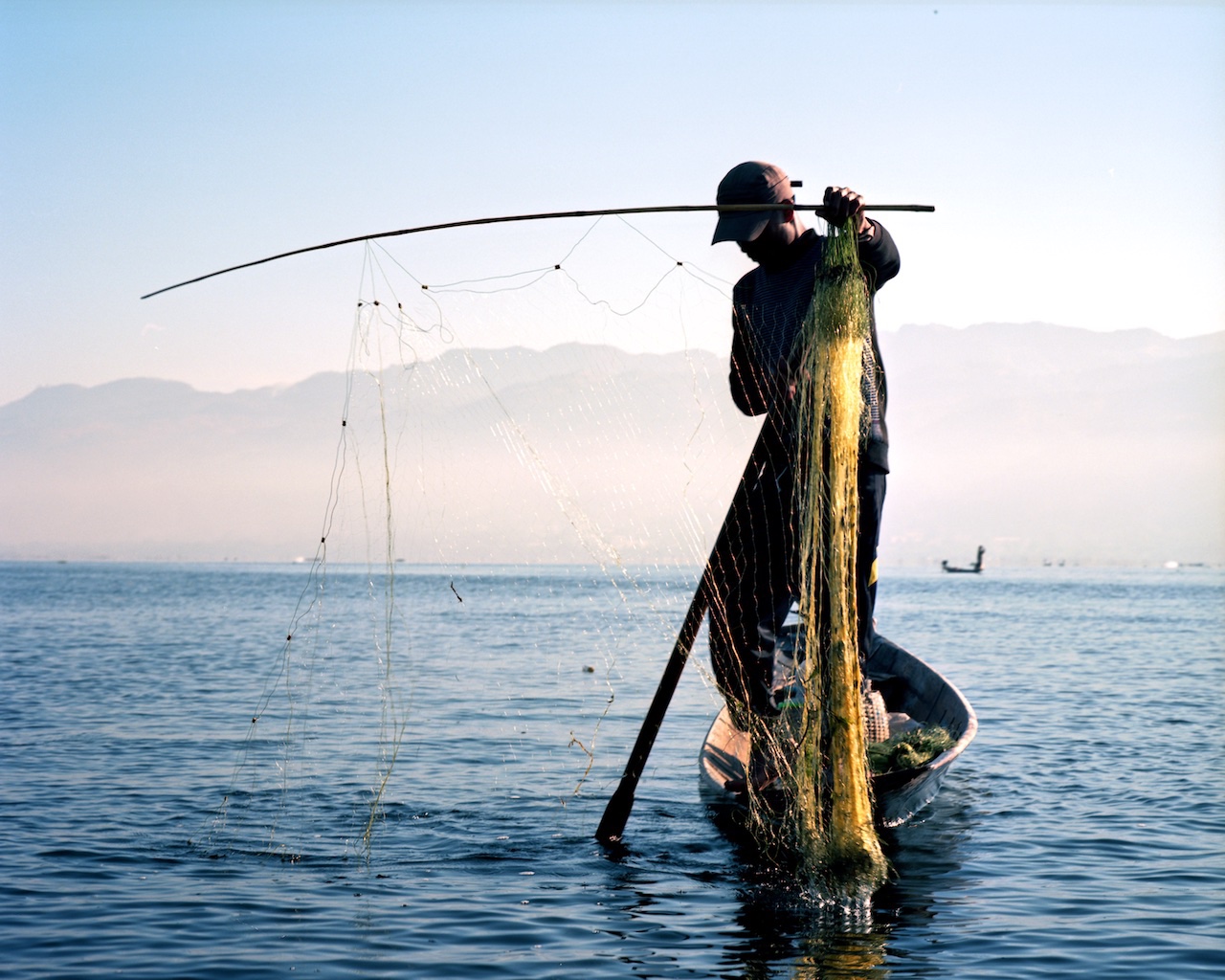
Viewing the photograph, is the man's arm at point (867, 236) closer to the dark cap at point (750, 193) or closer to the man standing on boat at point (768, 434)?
the man standing on boat at point (768, 434)

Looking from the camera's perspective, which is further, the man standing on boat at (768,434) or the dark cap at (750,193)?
the man standing on boat at (768,434)

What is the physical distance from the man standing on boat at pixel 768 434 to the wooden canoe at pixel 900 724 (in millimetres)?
1120

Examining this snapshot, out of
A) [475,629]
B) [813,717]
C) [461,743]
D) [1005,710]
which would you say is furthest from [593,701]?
[475,629]

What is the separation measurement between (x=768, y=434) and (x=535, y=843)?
3471 millimetres

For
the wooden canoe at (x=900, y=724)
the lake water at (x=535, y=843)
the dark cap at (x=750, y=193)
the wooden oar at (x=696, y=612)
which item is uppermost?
the dark cap at (x=750, y=193)

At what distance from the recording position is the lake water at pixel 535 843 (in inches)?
249


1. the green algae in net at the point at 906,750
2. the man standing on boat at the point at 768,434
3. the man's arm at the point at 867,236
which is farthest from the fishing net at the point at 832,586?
the green algae in net at the point at 906,750

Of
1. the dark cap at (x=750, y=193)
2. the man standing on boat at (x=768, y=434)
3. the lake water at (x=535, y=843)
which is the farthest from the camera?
the man standing on boat at (x=768, y=434)

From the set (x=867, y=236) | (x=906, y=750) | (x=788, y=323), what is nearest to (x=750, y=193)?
(x=867, y=236)

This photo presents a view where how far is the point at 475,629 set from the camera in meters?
31.1

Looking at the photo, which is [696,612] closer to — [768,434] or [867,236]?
[768,434]

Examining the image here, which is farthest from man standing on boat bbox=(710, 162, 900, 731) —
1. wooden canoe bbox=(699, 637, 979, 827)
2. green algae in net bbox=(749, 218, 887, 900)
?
wooden canoe bbox=(699, 637, 979, 827)

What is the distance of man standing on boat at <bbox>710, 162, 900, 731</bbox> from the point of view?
6.96m

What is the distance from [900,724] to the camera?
34.4 ft
